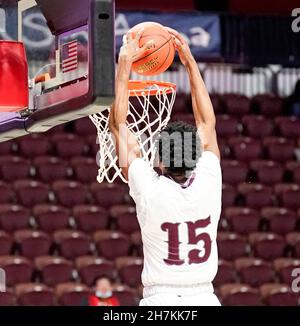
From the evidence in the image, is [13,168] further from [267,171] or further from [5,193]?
[267,171]

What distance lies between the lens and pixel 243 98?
12.6 m

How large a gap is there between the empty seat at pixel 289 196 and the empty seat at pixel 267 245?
2.65ft

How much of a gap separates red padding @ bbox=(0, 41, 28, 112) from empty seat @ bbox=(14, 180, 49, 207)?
18.3 feet

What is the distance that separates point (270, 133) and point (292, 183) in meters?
1.02

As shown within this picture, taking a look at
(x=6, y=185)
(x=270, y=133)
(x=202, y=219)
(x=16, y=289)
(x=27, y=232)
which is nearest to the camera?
(x=202, y=219)

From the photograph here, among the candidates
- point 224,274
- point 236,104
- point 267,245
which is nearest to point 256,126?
point 236,104

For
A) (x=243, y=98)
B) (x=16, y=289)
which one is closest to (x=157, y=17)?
(x=243, y=98)

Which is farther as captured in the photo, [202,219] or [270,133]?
[270,133]

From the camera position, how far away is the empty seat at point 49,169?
10.6 metres

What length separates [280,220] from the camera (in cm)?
1059

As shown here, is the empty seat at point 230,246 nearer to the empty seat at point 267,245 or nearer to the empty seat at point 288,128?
the empty seat at point 267,245

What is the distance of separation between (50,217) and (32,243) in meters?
0.51

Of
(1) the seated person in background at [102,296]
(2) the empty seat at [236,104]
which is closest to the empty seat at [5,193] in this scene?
(1) the seated person in background at [102,296]

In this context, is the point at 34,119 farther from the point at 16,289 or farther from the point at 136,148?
the point at 16,289
